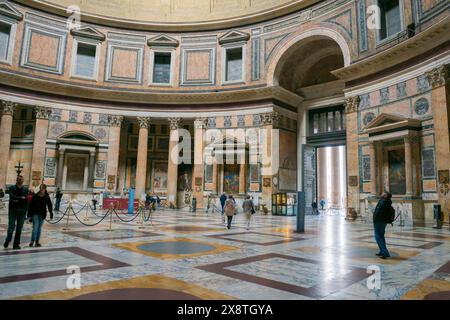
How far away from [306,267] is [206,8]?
26.1 metres

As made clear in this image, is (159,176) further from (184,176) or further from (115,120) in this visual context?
(115,120)

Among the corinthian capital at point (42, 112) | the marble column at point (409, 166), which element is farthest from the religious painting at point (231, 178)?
the corinthian capital at point (42, 112)

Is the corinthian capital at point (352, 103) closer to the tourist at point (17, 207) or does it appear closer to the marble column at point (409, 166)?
the marble column at point (409, 166)

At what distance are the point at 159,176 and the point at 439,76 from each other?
21786mm

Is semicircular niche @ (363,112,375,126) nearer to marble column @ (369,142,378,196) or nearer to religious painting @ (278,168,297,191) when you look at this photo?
marble column @ (369,142,378,196)

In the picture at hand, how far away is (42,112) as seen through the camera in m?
23.7

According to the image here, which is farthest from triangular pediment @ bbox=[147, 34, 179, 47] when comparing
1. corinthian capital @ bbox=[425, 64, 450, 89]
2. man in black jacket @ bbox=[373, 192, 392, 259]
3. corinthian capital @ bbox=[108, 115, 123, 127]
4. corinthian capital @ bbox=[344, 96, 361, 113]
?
man in black jacket @ bbox=[373, 192, 392, 259]

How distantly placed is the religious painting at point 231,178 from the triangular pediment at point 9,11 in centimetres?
1828

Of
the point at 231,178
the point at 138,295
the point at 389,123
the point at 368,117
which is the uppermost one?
the point at 368,117

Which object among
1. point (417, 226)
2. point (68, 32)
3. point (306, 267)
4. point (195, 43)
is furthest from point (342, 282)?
point (68, 32)

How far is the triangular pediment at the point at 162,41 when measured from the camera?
2680cm

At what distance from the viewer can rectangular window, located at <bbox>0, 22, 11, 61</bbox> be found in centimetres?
2286

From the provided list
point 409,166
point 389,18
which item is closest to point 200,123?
point 389,18

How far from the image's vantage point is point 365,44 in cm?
1914
